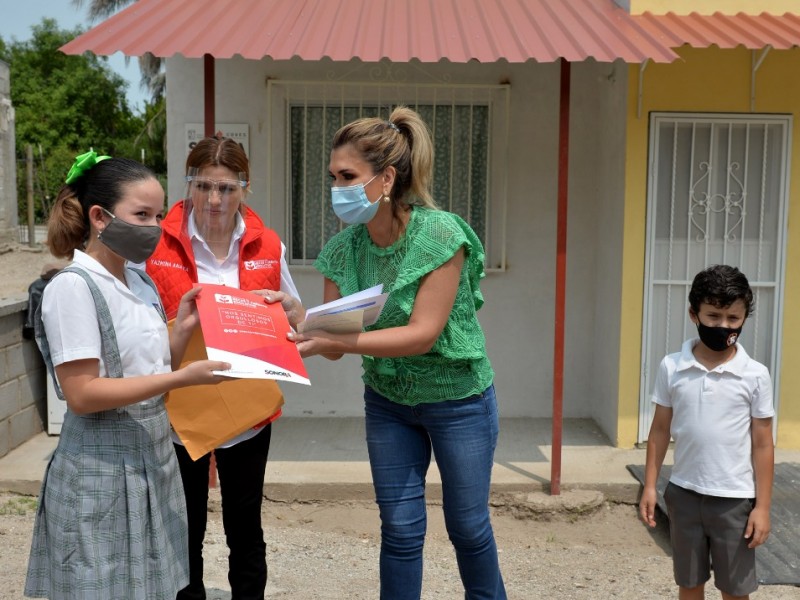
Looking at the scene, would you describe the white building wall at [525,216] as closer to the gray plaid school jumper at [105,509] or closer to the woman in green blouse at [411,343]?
the woman in green blouse at [411,343]

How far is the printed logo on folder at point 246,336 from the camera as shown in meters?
2.19

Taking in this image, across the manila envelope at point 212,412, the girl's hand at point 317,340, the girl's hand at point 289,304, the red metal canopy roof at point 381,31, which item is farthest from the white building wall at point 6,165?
the girl's hand at point 317,340

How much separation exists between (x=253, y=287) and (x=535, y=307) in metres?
3.66

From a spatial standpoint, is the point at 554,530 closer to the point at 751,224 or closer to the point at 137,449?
the point at 751,224

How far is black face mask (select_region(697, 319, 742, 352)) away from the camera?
8.96 ft

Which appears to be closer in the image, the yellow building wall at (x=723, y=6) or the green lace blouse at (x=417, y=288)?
the green lace blouse at (x=417, y=288)

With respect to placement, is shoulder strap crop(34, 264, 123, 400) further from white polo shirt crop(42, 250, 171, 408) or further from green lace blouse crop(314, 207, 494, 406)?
green lace blouse crop(314, 207, 494, 406)

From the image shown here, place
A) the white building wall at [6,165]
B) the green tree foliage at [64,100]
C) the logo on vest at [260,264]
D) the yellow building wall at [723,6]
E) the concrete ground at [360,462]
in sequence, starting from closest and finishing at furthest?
the logo on vest at [260,264], the concrete ground at [360,462], the yellow building wall at [723,6], the white building wall at [6,165], the green tree foliage at [64,100]

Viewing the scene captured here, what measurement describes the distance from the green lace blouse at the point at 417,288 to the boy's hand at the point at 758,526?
96 centimetres

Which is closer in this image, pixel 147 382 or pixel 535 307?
pixel 147 382

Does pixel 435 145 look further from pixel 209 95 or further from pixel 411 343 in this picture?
pixel 411 343

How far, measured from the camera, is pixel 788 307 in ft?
17.4

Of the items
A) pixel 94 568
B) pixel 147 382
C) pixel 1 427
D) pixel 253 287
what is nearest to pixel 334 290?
pixel 253 287

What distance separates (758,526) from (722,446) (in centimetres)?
27
